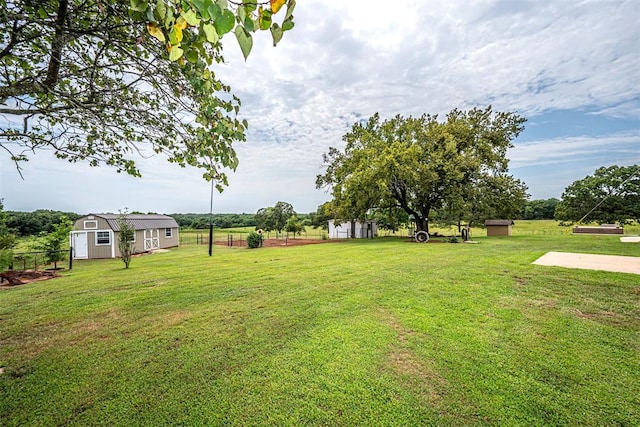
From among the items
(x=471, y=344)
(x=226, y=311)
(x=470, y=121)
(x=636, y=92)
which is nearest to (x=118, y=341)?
(x=226, y=311)

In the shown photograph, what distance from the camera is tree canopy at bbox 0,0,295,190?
1.33 m

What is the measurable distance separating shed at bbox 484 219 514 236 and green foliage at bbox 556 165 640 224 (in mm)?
13410

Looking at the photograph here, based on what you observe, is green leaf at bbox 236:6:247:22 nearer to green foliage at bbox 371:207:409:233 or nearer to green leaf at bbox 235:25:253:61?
green leaf at bbox 235:25:253:61

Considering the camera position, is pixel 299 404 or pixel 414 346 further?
pixel 414 346

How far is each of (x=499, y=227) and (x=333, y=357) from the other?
26.3m

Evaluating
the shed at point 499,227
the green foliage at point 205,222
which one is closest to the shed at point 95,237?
the green foliage at point 205,222

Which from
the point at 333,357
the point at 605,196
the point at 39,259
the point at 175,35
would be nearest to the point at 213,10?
the point at 175,35

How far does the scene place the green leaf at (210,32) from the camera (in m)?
1.14

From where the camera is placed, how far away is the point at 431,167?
1972 cm

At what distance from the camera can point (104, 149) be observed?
4.03 meters

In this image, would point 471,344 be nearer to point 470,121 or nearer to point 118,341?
point 118,341

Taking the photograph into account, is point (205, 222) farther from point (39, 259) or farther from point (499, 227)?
point (499, 227)

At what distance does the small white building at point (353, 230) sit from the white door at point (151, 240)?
16573 millimetres

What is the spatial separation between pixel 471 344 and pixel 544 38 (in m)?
13.7
